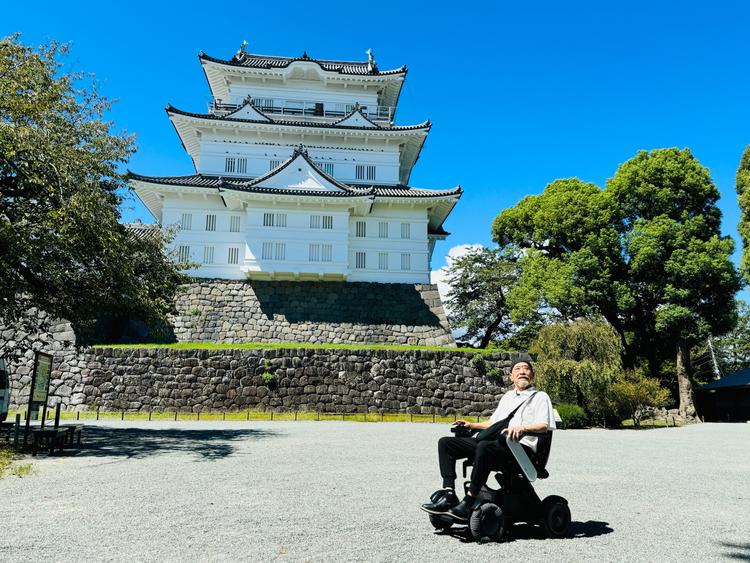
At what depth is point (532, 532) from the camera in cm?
504

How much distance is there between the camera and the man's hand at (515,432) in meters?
4.59

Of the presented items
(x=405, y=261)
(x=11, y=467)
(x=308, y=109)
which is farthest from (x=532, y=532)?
(x=308, y=109)

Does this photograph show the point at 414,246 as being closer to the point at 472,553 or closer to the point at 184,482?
the point at 184,482

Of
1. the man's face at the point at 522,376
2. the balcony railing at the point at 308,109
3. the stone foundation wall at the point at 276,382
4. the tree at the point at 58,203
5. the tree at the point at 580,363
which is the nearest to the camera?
the man's face at the point at 522,376

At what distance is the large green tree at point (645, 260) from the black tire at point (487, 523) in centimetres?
2478

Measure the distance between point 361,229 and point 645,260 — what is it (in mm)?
15153

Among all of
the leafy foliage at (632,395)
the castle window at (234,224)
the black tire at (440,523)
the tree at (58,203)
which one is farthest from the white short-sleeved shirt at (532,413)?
the castle window at (234,224)

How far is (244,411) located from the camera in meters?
21.4

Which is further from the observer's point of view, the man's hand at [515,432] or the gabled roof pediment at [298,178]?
the gabled roof pediment at [298,178]

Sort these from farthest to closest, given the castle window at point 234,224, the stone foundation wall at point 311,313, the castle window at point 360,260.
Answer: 1. the castle window at point 360,260
2. the castle window at point 234,224
3. the stone foundation wall at point 311,313

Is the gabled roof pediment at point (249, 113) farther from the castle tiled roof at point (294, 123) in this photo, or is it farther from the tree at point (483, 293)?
the tree at point (483, 293)

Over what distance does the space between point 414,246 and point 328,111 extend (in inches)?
469

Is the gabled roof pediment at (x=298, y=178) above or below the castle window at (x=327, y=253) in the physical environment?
above

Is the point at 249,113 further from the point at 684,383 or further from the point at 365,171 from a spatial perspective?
the point at 684,383
